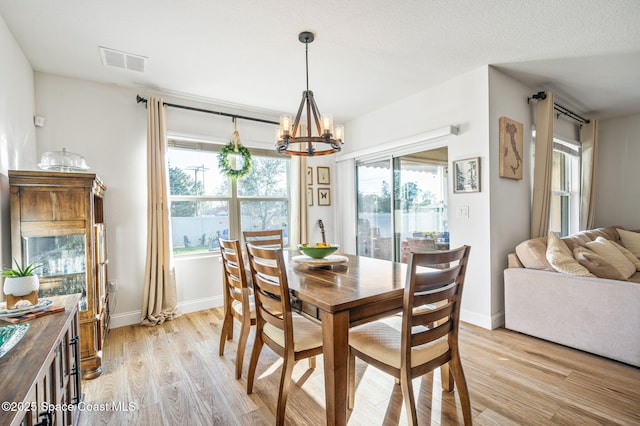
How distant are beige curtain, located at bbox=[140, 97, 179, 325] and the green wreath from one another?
2.07 ft

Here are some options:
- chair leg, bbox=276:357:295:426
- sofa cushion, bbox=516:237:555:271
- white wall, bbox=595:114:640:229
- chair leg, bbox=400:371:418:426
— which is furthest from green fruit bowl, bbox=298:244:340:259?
white wall, bbox=595:114:640:229

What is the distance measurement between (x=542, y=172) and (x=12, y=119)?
16.0 ft

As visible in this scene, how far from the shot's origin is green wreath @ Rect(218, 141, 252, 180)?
3680 mm

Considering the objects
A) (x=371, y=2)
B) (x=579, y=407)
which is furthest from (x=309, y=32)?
(x=579, y=407)

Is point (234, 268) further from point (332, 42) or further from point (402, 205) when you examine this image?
point (402, 205)

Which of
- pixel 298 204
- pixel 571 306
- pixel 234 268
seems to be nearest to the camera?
pixel 234 268

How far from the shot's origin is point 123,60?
8.82 feet

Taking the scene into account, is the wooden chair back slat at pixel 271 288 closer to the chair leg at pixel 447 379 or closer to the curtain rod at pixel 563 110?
the chair leg at pixel 447 379

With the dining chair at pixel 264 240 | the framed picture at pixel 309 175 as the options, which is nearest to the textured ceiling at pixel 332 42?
the framed picture at pixel 309 175

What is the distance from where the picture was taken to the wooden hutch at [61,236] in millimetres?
1980

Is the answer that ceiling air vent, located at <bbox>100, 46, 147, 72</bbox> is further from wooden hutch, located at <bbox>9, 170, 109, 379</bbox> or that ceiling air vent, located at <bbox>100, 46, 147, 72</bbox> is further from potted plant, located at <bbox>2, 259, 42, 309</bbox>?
potted plant, located at <bbox>2, 259, 42, 309</bbox>

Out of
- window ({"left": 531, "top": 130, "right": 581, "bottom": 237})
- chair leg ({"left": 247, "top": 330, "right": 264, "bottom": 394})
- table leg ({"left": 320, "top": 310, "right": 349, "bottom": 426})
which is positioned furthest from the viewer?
window ({"left": 531, "top": 130, "right": 581, "bottom": 237})

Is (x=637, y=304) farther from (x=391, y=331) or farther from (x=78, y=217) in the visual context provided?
(x=78, y=217)

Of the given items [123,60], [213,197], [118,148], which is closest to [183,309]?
[213,197]
